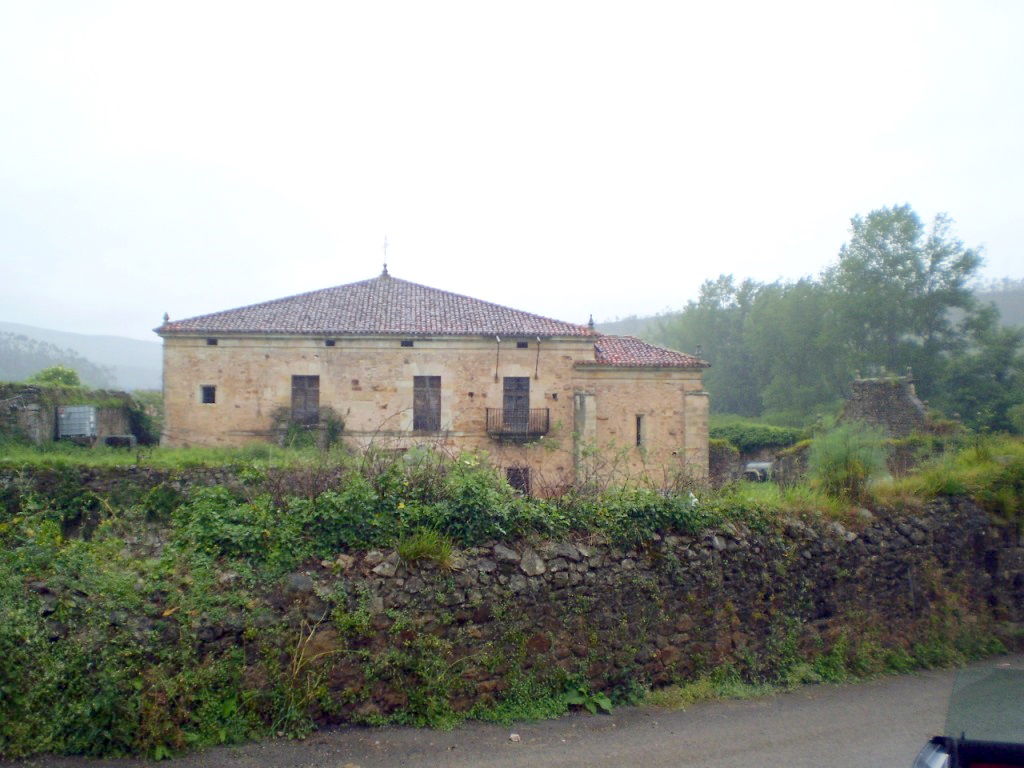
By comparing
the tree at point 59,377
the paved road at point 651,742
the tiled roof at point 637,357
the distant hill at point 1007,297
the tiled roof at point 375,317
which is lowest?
the paved road at point 651,742

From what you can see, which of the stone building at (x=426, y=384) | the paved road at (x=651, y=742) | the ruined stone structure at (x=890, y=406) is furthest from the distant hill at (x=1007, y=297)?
the paved road at (x=651, y=742)

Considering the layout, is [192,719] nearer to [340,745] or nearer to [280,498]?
[340,745]

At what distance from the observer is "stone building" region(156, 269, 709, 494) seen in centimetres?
2353

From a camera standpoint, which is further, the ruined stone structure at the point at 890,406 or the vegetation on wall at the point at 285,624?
the ruined stone structure at the point at 890,406

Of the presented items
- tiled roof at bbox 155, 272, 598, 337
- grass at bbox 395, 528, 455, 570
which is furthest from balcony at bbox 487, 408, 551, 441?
grass at bbox 395, 528, 455, 570

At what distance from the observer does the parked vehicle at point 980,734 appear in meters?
3.11

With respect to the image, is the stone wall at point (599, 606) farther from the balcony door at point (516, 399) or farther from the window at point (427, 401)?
the window at point (427, 401)

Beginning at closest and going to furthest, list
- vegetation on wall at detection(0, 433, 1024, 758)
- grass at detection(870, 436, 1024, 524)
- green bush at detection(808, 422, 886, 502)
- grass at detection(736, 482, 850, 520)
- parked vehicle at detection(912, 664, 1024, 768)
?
parked vehicle at detection(912, 664, 1024, 768) < vegetation on wall at detection(0, 433, 1024, 758) < grass at detection(736, 482, 850, 520) < green bush at detection(808, 422, 886, 502) < grass at detection(870, 436, 1024, 524)

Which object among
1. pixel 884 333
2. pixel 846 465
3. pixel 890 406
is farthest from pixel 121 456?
pixel 884 333

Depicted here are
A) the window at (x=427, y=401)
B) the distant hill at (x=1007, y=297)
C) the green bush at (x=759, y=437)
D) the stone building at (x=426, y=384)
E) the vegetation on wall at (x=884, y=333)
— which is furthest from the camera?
the distant hill at (x=1007, y=297)

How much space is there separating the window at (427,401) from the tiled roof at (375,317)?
1651 mm

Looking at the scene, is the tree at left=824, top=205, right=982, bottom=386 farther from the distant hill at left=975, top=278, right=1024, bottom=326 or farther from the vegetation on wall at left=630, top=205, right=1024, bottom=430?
the distant hill at left=975, top=278, right=1024, bottom=326

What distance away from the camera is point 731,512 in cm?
781

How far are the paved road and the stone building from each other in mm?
16525
